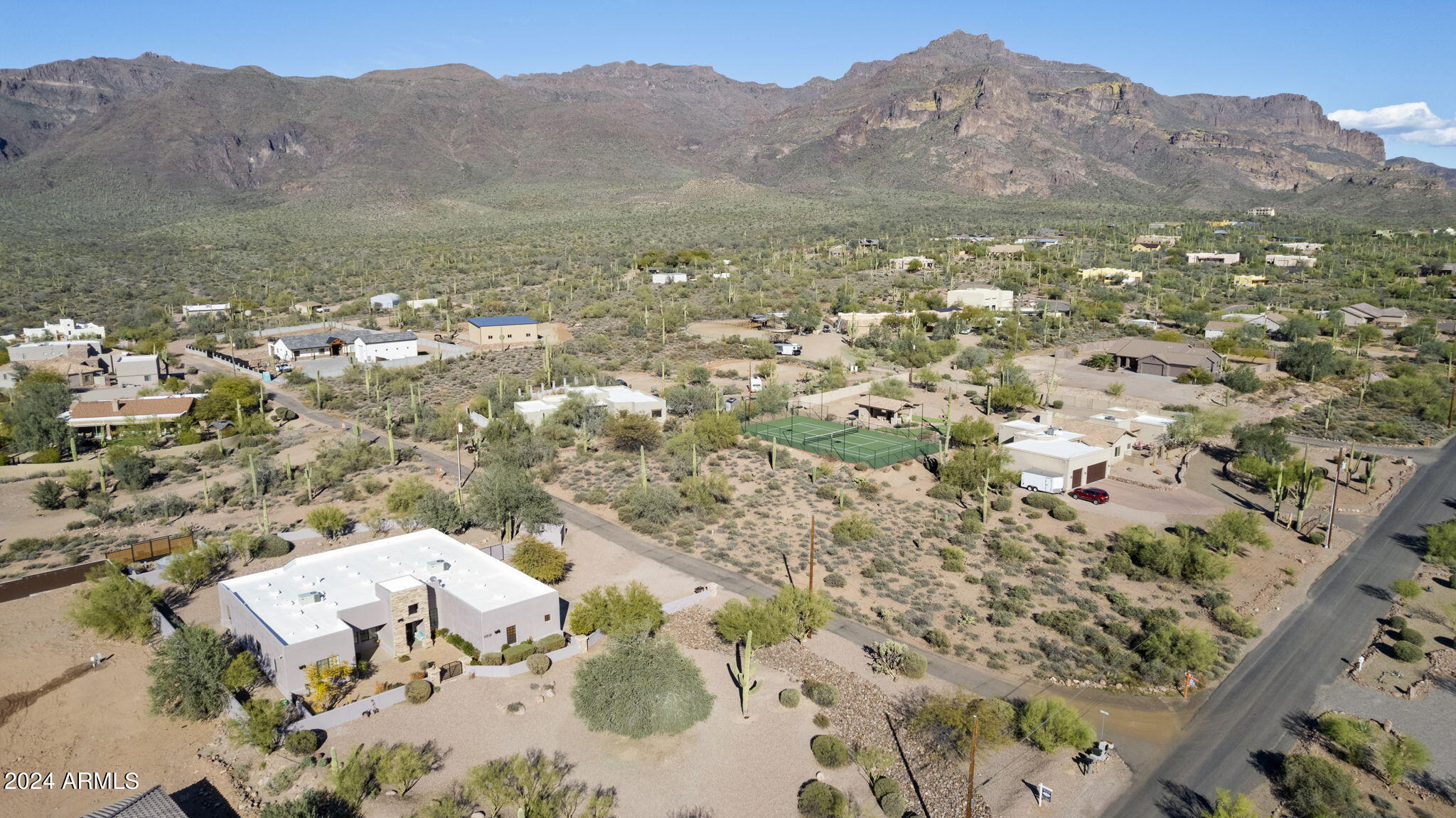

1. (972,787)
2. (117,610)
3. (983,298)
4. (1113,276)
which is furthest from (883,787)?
(1113,276)

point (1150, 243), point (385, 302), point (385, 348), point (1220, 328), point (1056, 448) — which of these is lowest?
point (1056, 448)

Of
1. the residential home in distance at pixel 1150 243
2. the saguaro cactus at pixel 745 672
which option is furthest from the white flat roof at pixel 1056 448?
the residential home in distance at pixel 1150 243

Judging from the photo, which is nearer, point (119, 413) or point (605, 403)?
point (119, 413)

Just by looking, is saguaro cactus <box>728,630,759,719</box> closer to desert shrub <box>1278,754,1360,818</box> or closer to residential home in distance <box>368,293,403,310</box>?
desert shrub <box>1278,754,1360,818</box>

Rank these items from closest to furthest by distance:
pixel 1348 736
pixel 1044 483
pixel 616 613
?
pixel 1348 736, pixel 616 613, pixel 1044 483

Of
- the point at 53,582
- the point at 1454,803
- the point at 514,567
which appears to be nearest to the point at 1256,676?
the point at 1454,803

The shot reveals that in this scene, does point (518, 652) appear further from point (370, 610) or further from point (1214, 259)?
point (1214, 259)

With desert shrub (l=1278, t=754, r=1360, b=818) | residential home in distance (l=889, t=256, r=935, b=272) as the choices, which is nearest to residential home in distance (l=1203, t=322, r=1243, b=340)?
residential home in distance (l=889, t=256, r=935, b=272)
